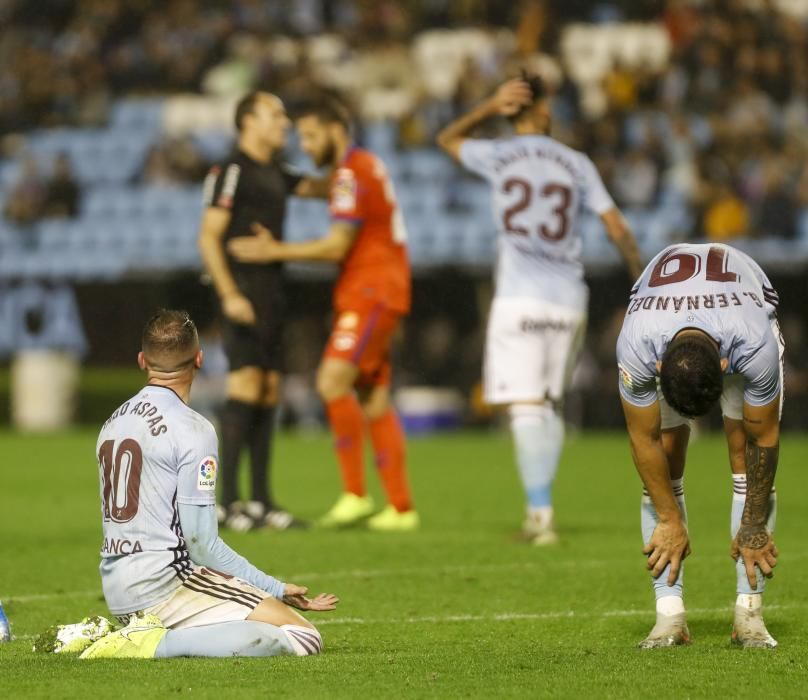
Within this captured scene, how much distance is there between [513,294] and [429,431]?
42.8 feet

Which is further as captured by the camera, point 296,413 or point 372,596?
point 296,413

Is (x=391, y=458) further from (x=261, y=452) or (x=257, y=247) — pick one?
(x=257, y=247)

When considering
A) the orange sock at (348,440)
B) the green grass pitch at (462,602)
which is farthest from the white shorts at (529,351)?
the orange sock at (348,440)

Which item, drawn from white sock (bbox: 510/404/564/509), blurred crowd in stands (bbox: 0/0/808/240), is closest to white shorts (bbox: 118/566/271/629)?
white sock (bbox: 510/404/564/509)

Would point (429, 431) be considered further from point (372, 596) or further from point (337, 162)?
point (372, 596)

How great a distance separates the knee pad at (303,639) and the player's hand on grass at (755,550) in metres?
1.41

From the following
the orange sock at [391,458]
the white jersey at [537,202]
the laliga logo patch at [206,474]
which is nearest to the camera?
the laliga logo patch at [206,474]

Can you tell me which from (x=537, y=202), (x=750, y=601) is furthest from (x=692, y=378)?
(x=537, y=202)

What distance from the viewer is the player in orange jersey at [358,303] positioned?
994cm

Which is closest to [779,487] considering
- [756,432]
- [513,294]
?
[513,294]

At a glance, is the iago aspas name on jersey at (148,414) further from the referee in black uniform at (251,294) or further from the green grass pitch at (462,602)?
the referee in black uniform at (251,294)

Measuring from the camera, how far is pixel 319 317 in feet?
81.0

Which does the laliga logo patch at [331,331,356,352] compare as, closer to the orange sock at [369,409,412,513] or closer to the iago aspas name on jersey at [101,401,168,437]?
the orange sock at [369,409,412,513]

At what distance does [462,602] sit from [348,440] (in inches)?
123
